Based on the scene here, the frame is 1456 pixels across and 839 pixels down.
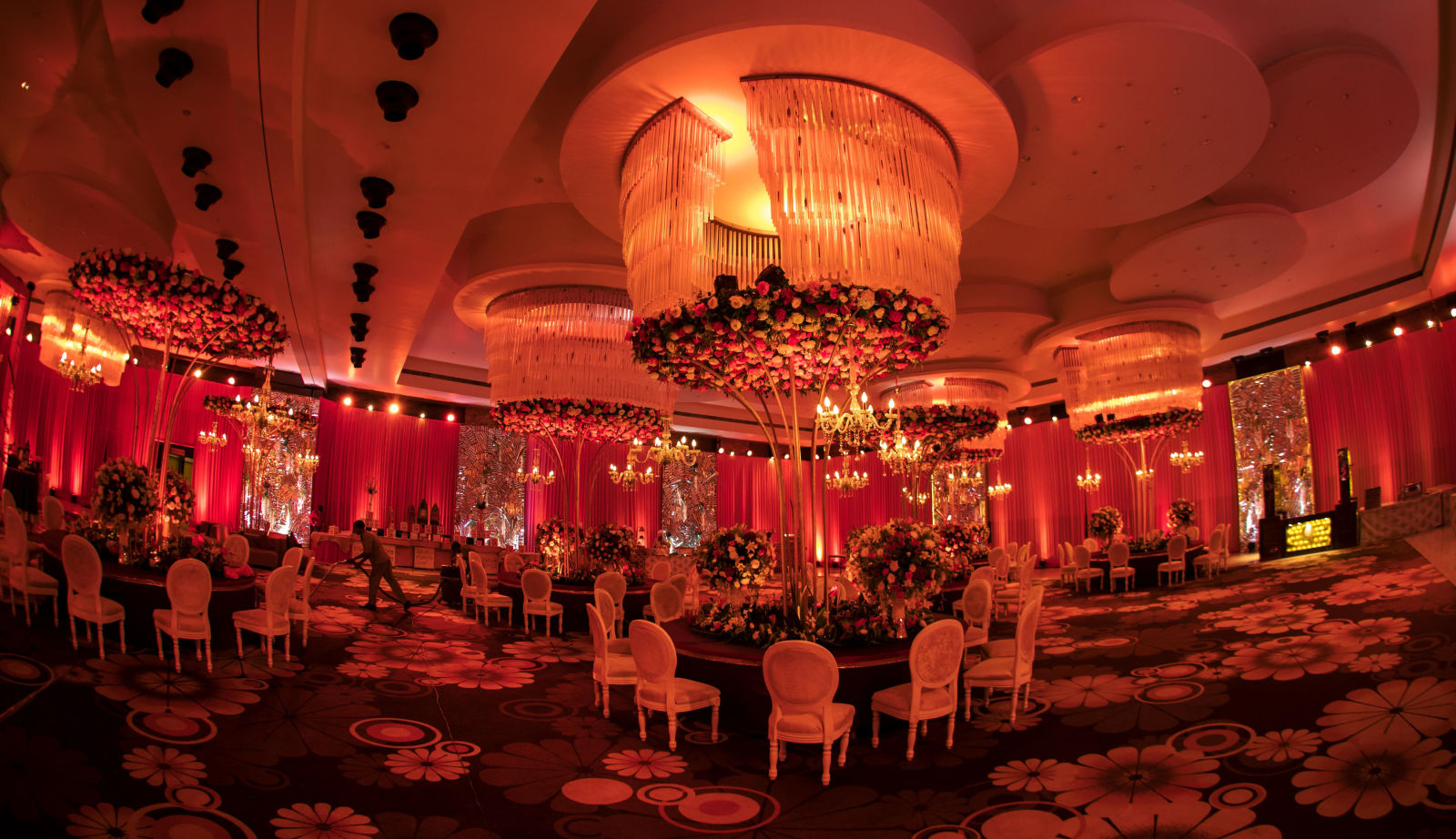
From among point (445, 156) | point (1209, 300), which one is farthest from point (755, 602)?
point (1209, 300)

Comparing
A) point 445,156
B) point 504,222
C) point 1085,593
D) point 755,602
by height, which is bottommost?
point 1085,593

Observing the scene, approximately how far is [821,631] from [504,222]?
5.91 metres

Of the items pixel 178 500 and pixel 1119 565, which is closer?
pixel 178 500

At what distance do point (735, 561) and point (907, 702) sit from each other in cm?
188

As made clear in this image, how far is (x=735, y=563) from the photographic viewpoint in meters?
6.28

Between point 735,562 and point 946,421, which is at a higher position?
point 946,421

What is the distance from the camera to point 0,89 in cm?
523

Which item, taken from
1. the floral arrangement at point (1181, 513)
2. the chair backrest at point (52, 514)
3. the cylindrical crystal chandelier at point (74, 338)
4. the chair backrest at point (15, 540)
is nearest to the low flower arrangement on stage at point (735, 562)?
the chair backrest at point (15, 540)

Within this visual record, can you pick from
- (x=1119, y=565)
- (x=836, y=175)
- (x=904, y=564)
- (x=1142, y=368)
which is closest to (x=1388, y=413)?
(x=1119, y=565)

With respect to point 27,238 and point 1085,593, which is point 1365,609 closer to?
point 1085,593

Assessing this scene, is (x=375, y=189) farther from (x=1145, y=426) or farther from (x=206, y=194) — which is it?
(x=1145, y=426)

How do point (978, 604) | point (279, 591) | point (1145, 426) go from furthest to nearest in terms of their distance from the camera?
point (1145, 426) → point (978, 604) → point (279, 591)

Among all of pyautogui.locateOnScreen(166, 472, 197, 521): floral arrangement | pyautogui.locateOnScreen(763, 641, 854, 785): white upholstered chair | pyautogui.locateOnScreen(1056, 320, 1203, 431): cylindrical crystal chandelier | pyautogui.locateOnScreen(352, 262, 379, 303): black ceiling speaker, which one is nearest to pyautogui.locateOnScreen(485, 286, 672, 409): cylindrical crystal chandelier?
pyautogui.locateOnScreen(352, 262, 379, 303): black ceiling speaker

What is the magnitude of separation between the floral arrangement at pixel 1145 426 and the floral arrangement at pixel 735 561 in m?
8.02
